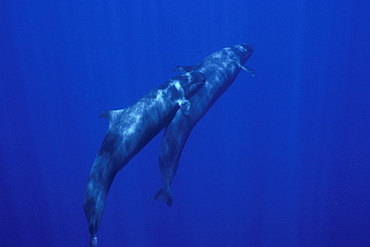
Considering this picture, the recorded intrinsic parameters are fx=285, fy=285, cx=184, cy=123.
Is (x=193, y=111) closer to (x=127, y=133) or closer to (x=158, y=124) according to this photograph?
(x=158, y=124)

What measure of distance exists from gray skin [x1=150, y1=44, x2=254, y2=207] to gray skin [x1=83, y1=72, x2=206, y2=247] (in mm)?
995

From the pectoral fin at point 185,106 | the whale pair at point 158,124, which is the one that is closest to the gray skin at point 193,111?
the whale pair at point 158,124

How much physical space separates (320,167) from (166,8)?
15.0 meters

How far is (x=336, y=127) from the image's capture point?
17.7 metres

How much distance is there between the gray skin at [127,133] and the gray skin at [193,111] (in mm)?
995

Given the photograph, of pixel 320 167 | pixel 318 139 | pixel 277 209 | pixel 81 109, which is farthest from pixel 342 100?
pixel 81 109

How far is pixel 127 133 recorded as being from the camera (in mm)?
5629

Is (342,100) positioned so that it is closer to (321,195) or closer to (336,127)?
(336,127)

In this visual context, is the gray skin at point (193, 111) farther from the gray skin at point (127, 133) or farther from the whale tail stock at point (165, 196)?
the gray skin at point (127, 133)

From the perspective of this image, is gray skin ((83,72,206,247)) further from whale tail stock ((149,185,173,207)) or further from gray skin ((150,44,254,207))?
whale tail stock ((149,185,173,207))

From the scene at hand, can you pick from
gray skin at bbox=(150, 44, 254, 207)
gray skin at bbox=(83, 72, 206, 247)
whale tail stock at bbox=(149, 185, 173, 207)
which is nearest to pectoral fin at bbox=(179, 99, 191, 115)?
gray skin at bbox=(83, 72, 206, 247)

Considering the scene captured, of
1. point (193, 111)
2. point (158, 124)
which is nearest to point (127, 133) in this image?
point (158, 124)

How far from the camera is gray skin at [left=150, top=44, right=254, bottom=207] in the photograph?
768 cm

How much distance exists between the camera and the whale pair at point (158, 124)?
5.12m
